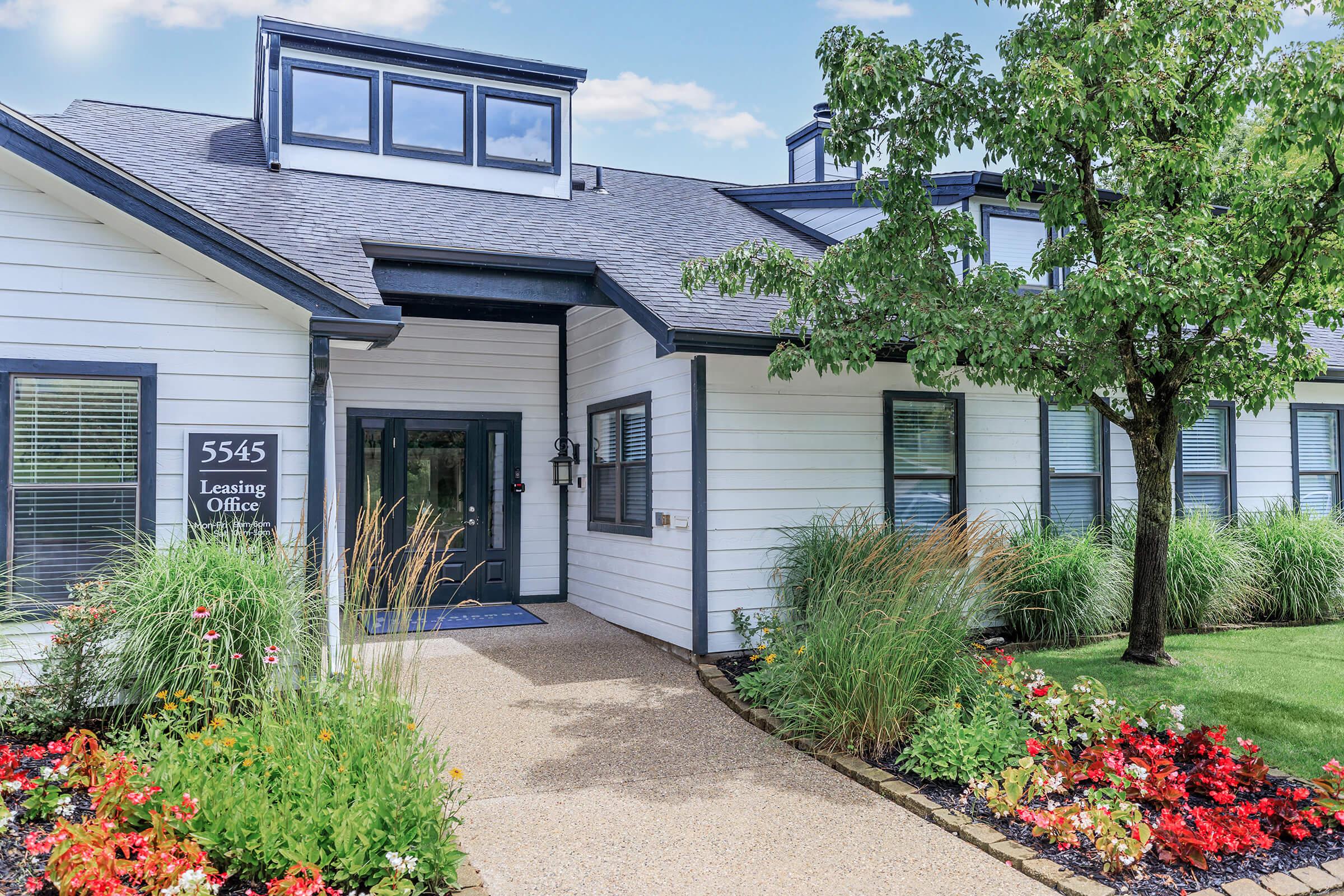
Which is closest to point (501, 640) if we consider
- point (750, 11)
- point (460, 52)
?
point (460, 52)

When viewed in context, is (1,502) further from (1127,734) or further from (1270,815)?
(1270,815)

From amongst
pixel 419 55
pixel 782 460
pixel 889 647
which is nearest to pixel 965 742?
pixel 889 647

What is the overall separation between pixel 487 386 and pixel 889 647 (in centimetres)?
596

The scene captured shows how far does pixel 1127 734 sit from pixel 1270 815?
73 cm

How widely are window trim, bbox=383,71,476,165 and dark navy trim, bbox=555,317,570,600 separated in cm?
215

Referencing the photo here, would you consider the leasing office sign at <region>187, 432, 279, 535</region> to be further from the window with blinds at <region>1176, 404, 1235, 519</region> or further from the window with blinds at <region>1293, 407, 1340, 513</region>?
the window with blinds at <region>1293, 407, 1340, 513</region>

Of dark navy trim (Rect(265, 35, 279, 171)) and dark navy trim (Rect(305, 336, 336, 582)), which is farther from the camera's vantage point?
dark navy trim (Rect(265, 35, 279, 171))

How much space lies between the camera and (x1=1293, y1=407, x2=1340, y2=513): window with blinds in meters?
10.2

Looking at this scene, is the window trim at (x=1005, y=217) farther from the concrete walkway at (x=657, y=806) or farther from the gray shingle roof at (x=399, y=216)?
the concrete walkway at (x=657, y=806)

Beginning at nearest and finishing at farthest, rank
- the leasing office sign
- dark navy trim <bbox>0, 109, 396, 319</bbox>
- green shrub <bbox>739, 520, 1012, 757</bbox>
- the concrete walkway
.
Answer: the concrete walkway, green shrub <bbox>739, 520, 1012, 757</bbox>, dark navy trim <bbox>0, 109, 396, 319</bbox>, the leasing office sign

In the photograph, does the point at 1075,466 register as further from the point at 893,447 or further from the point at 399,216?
the point at 399,216

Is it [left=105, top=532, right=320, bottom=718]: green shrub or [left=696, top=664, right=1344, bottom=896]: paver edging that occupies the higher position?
[left=105, top=532, right=320, bottom=718]: green shrub

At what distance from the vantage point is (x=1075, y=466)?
8.80 m

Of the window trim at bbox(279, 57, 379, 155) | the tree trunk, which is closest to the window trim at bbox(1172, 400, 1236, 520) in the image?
the tree trunk
